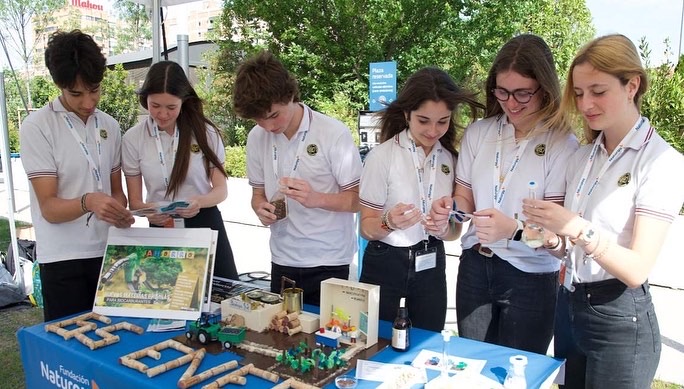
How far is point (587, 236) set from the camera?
4.65ft

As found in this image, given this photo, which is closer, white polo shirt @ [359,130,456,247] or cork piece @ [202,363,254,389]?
cork piece @ [202,363,254,389]

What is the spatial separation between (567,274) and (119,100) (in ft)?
61.1

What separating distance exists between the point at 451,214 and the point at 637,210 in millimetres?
612

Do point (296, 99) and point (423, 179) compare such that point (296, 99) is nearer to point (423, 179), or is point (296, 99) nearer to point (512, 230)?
point (423, 179)

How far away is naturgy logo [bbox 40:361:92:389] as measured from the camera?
1.78m

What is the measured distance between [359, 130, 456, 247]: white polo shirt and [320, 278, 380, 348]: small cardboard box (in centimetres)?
34

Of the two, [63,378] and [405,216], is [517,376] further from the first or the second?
[63,378]

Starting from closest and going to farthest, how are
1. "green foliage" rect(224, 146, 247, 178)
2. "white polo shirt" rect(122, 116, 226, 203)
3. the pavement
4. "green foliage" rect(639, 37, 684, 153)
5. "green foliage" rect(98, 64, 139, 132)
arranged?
"white polo shirt" rect(122, 116, 226, 203) < the pavement < "green foliage" rect(639, 37, 684, 153) < "green foliage" rect(224, 146, 247, 178) < "green foliage" rect(98, 64, 139, 132)

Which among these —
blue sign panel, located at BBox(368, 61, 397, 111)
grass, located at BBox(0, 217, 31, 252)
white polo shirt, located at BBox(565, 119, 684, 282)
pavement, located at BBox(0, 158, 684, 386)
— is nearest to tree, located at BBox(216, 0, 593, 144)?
pavement, located at BBox(0, 158, 684, 386)

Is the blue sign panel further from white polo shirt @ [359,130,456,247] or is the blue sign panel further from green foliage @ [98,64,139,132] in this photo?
green foliage @ [98,64,139,132]

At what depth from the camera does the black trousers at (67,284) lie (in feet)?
7.32

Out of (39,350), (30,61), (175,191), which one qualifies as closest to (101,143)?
(175,191)

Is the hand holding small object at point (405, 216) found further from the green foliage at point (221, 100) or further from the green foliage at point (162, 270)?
the green foliage at point (221, 100)

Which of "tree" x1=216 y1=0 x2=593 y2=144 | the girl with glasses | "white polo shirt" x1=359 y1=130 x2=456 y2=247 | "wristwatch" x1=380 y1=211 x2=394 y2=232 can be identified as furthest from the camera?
"tree" x1=216 y1=0 x2=593 y2=144
